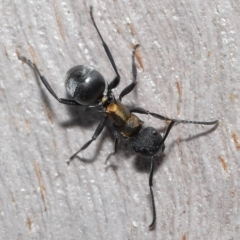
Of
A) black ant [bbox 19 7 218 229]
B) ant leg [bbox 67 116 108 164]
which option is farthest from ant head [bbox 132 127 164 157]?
ant leg [bbox 67 116 108 164]

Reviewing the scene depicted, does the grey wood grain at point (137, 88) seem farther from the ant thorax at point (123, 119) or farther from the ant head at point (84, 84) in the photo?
the ant thorax at point (123, 119)

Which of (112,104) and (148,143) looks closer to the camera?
(148,143)

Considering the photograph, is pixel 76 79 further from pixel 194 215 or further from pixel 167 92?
pixel 194 215

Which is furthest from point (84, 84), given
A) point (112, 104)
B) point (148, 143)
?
point (148, 143)

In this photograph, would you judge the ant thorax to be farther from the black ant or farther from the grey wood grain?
the grey wood grain

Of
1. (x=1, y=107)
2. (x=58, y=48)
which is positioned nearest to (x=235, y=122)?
(x=58, y=48)

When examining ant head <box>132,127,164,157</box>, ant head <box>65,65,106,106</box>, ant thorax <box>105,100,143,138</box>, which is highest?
ant head <box>65,65,106,106</box>

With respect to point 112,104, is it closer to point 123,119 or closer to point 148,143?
point 123,119
